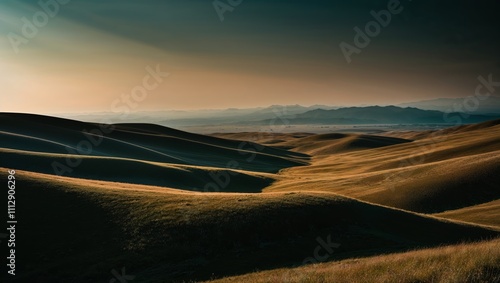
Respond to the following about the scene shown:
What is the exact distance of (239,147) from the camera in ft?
627

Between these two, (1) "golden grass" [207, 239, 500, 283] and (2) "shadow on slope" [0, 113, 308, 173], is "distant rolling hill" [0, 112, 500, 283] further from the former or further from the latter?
(2) "shadow on slope" [0, 113, 308, 173]

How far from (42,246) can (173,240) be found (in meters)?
10.4

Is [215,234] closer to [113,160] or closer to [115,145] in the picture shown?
[113,160]

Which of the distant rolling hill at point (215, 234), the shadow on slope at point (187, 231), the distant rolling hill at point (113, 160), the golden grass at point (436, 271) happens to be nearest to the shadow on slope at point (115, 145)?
the distant rolling hill at point (113, 160)

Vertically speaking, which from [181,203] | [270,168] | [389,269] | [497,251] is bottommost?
[270,168]

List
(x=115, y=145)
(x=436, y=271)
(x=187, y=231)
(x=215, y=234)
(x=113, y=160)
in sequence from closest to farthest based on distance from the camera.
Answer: (x=436, y=271), (x=215, y=234), (x=187, y=231), (x=113, y=160), (x=115, y=145)

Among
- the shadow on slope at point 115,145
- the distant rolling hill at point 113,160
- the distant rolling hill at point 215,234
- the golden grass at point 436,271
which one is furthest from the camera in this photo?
the shadow on slope at point 115,145

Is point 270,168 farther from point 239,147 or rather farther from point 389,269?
point 389,269

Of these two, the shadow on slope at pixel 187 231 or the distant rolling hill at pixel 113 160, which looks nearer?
the shadow on slope at pixel 187 231

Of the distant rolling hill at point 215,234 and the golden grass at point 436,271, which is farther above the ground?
the golden grass at point 436,271

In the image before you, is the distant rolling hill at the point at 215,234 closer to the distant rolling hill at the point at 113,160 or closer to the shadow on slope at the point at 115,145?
the distant rolling hill at the point at 113,160

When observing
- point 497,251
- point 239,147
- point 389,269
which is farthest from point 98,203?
point 239,147

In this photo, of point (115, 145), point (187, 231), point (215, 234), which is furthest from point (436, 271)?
point (115, 145)

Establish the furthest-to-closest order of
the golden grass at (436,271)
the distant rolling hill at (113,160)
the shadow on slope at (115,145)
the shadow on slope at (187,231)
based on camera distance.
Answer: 1. the shadow on slope at (115,145)
2. the distant rolling hill at (113,160)
3. the shadow on slope at (187,231)
4. the golden grass at (436,271)
